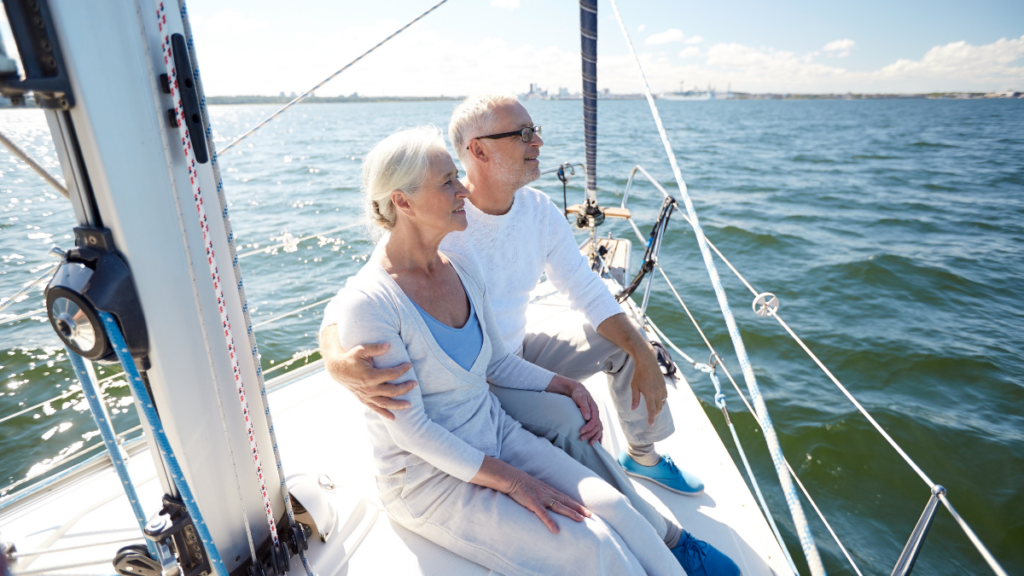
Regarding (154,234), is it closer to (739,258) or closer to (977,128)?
(739,258)

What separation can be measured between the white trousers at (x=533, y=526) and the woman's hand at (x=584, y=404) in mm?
143

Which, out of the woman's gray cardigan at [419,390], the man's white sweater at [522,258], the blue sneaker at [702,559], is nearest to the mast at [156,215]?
the woman's gray cardigan at [419,390]

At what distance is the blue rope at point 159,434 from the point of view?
2.65ft

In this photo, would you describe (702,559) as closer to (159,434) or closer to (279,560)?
(279,560)

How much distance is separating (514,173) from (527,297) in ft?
1.50

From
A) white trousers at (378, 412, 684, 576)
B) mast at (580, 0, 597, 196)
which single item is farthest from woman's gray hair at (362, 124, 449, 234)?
mast at (580, 0, 597, 196)

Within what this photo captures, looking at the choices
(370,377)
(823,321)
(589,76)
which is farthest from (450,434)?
(823,321)

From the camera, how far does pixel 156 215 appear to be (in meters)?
0.86

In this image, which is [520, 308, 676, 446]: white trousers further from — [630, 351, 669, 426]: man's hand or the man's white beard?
the man's white beard

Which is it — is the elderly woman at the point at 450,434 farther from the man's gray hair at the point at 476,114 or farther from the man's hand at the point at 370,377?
the man's gray hair at the point at 476,114

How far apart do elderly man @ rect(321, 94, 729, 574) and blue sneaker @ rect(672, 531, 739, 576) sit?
0.31 meters

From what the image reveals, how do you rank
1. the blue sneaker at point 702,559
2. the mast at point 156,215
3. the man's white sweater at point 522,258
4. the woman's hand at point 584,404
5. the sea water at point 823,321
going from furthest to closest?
the sea water at point 823,321 → the man's white sweater at point 522,258 → the woman's hand at point 584,404 → the blue sneaker at point 702,559 → the mast at point 156,215

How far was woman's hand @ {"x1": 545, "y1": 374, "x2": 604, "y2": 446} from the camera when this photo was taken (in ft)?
4.77

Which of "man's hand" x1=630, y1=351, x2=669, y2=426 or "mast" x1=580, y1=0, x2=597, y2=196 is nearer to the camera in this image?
"man's hand" x1=630, y1=351, x2=669, y2=426
